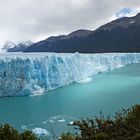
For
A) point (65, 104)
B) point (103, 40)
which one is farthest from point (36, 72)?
point (103, 40)

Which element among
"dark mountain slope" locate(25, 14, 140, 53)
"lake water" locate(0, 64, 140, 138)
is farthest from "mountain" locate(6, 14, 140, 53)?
"lake water" locate(0, 64, 140, 138)

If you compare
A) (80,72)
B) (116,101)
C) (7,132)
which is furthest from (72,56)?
(7,132)

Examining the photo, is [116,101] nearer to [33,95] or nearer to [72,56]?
[33,95]

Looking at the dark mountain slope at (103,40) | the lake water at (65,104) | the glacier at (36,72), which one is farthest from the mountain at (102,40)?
the lake water at (65,104)

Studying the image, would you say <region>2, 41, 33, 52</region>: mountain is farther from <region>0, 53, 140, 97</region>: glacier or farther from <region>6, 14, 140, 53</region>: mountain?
<region>0, 53, 140, 97</region>: glacier

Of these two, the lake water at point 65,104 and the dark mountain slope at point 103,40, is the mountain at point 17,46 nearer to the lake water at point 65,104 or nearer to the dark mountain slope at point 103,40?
the dark mountain slope at point 103,40

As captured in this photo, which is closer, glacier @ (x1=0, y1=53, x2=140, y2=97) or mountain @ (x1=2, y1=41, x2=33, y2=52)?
glacier @ (x1=0, y1=53, x2=140, y2=97)
